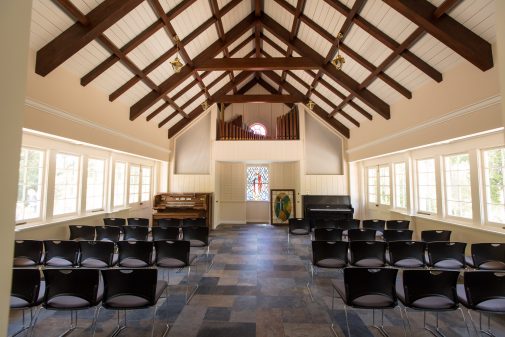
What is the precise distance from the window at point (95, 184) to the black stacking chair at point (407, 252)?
6693 mm

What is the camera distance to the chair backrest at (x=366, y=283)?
266 centimetres

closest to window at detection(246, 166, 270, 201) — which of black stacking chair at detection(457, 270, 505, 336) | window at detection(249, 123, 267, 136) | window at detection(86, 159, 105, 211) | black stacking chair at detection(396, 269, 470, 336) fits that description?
window at detection(249, 123, 267, 136)

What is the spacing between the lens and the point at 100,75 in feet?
17.6

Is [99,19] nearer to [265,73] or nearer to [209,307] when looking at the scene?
[209,307]

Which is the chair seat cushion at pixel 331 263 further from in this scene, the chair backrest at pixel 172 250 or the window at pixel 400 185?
the window at pixel 400 185

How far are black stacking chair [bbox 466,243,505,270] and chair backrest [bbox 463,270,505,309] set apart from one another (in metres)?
1.08

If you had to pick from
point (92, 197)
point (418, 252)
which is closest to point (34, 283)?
point (92, 197)

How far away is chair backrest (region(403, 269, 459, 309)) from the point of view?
254 centimetres

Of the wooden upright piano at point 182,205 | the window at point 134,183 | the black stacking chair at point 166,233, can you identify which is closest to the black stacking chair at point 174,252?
the black stacking chair at point 166,233

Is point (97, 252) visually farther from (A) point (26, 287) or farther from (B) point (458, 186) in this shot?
(B) point (458, 186)

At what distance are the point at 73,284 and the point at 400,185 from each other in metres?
7.80

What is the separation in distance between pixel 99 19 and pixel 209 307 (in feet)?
15.9

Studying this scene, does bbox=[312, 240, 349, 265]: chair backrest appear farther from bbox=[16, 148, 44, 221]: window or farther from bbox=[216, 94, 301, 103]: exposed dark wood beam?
bbox=[216, 94, 301, 103]: exposed dark wood beam

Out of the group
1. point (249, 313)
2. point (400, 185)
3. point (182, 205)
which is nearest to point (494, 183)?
point (400, 185)
